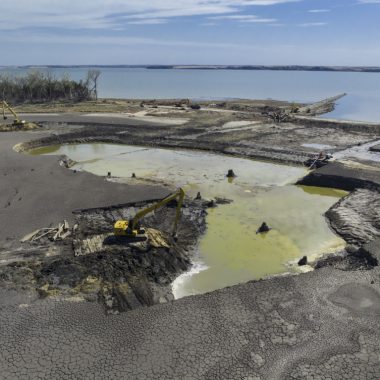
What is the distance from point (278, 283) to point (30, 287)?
9386mm

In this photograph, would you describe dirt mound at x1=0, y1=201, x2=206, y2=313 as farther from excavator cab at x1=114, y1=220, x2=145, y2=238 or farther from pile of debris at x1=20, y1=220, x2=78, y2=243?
excavator cab at x1=114, y1=220, x2=145, y2=238

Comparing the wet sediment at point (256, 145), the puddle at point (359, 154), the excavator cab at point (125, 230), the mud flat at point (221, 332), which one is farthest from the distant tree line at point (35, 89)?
the excavator cab at point (125, 230)

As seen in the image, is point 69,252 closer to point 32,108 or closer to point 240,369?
point 240,369

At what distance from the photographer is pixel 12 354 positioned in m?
11.4

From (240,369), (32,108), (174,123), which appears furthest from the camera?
(32,108)

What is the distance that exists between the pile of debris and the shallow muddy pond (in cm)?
623

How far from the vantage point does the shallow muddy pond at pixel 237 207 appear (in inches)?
704

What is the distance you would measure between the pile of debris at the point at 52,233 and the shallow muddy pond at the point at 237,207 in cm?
623

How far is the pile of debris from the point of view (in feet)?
61.0

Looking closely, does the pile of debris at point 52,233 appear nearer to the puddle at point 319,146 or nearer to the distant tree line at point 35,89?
the puddle at point 319,146

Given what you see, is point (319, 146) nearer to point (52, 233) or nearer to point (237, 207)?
point (237, 207)

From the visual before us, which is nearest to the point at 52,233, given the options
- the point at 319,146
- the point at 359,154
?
the point at 359,154

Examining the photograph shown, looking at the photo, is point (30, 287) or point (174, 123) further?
point (174, 123)

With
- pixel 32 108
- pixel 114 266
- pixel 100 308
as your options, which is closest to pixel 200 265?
pixel 114 266
